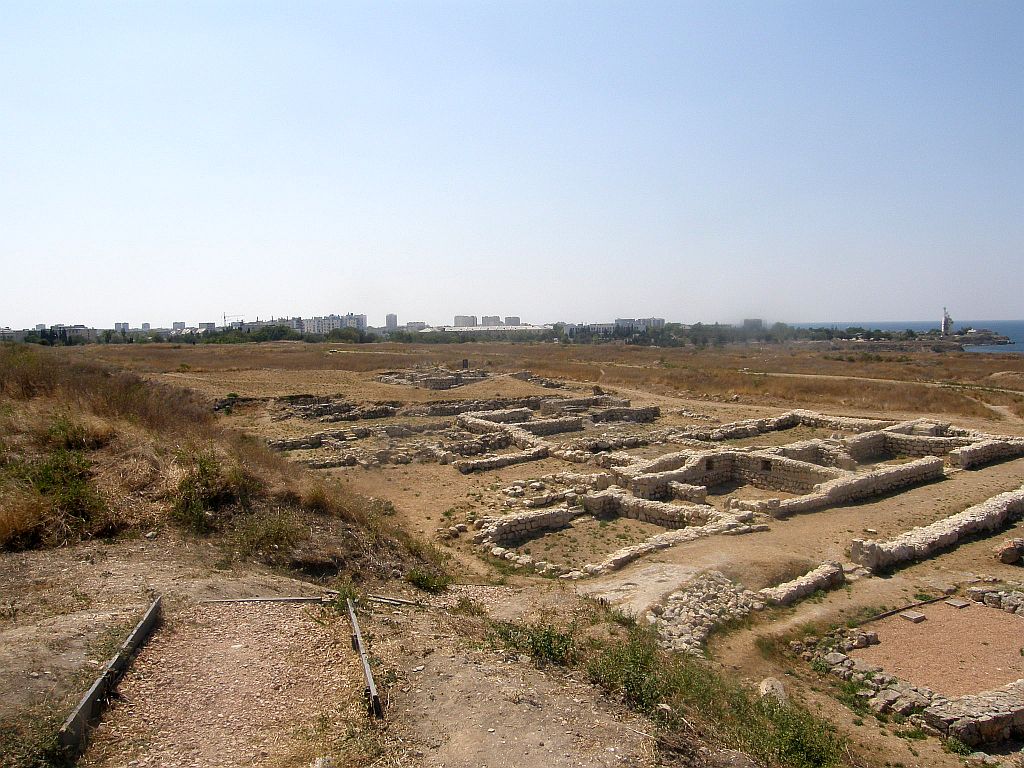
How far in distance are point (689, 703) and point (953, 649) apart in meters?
5.00

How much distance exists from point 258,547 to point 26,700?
387 cm

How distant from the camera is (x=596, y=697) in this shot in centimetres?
544

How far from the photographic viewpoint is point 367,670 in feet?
17.3

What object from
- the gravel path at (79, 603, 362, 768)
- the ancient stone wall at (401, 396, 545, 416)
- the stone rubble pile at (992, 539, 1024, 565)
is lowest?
the stone rubble pile at (992, 539, 1024, 565)

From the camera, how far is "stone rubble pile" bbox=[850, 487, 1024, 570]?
11.1 metres

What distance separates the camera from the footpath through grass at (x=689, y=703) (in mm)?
5250

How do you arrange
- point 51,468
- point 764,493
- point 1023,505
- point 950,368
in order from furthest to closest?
point 950,368, point 764,493, point 1023,505, point 51,468

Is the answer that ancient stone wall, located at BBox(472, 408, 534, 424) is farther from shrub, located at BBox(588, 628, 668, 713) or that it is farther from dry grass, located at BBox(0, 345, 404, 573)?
shrub, located at BBox(588, 628, 668, 713)

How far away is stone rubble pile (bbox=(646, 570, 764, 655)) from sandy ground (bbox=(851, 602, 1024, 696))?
5.39 feet

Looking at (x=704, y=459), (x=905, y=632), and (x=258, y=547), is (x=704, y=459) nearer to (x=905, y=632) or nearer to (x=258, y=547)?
(x=905, y=632)

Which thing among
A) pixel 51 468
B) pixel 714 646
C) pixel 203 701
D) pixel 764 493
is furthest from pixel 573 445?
pixel 203 701

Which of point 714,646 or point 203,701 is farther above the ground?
point 203,701

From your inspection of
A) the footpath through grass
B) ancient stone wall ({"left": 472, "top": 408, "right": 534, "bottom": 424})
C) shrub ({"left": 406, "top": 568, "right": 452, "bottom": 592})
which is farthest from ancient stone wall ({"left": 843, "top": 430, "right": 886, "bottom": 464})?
shrub ({"left": 406, "top": 568, "right": 452, "bottom": 592})

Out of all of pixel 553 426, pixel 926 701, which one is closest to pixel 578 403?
pixel 553 426
